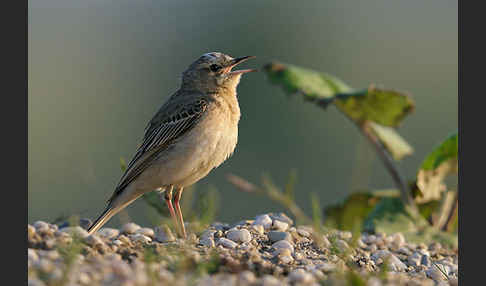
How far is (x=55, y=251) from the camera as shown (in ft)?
16.2

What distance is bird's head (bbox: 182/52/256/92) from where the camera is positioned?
7.76m

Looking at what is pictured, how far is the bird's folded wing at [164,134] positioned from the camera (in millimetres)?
7215

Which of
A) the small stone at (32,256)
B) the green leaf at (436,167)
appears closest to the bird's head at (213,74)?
the green leaf at (436,167)

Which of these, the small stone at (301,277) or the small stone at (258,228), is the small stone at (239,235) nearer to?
the small stone at (258,228)

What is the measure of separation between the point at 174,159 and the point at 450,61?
20.9m

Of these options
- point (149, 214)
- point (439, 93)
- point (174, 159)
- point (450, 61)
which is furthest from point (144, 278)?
point (450, 61)

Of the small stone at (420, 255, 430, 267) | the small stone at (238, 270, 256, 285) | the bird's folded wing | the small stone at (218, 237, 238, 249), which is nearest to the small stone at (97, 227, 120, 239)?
the bird's folded wing

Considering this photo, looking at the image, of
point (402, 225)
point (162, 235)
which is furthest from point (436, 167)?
point (162, 235)

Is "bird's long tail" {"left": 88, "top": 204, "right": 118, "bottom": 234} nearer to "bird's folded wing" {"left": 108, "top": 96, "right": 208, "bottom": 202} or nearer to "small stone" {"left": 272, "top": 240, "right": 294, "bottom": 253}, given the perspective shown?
"bird's folded wing" {"left": 108, "top": 96, "right": 208, "bottom": 202}

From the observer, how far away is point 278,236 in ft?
21.5

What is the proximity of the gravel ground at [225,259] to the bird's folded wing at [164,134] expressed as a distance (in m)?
0.62

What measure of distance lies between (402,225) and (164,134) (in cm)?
329

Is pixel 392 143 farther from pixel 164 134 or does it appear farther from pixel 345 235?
pixel 164 134

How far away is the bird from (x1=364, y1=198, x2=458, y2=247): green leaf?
7.74 ft
